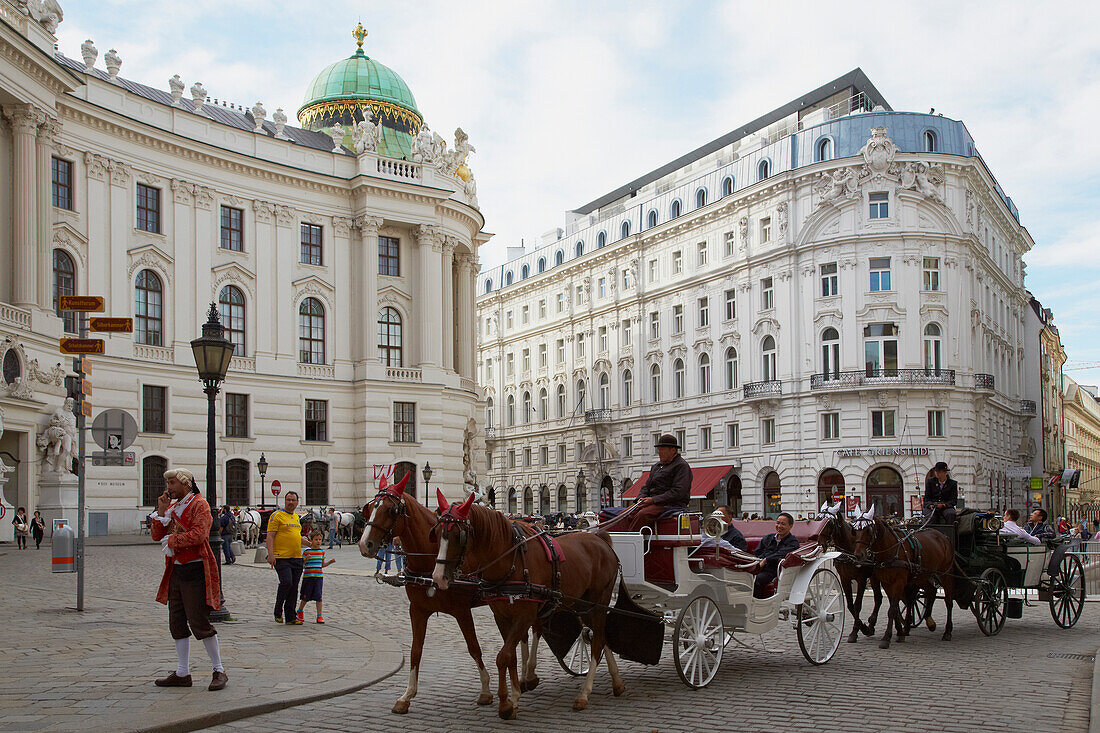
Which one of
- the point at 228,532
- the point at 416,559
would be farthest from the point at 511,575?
the point at 228,532

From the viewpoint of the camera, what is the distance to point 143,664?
35.8ft

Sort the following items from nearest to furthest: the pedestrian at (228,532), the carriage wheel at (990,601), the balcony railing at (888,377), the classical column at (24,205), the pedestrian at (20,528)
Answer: the carriage wheel at (990,601) → the pedestrian at (228,532) → the pedestrian at (20,528) → the classical column at (24,205) → the balcony railing at (888,377)

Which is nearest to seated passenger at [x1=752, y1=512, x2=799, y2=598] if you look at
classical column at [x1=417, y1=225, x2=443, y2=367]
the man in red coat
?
the man in red coat

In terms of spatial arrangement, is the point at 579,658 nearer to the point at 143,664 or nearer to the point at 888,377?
the point at 143,664

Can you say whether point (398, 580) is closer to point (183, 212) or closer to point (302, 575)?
point (302, 575)

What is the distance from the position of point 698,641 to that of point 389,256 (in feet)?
147

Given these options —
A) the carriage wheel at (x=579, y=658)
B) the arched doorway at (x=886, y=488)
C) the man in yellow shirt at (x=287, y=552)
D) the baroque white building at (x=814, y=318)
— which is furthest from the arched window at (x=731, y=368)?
the carriage wheel at (x=579, y=658)

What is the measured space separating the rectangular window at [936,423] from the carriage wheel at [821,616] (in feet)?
144

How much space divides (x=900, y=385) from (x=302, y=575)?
42902mm

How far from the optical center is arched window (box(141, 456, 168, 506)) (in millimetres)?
42875

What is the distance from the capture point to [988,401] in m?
57.5

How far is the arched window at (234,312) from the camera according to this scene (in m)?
47.2

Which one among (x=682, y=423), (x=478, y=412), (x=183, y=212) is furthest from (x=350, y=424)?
(x=682, y=423)

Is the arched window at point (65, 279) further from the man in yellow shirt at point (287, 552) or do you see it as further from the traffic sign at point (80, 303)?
the man in yellow shirt at point (287, 552)
